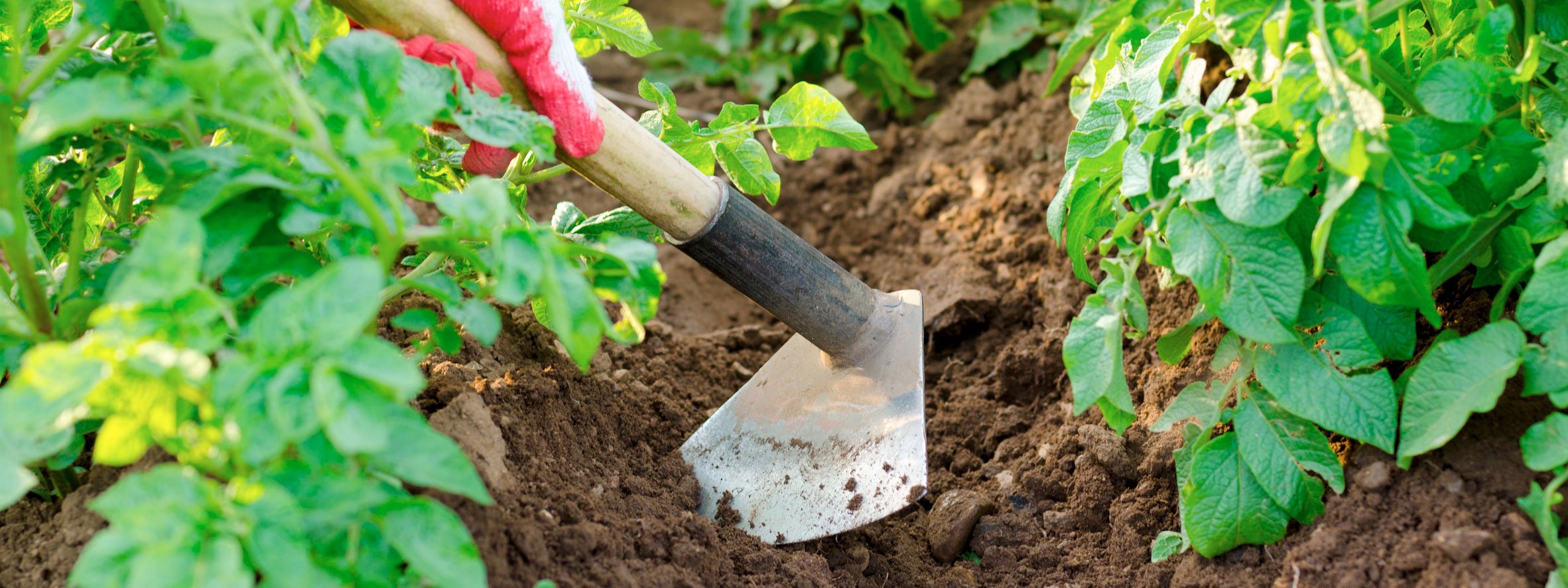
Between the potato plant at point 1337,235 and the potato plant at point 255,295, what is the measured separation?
2.35ft

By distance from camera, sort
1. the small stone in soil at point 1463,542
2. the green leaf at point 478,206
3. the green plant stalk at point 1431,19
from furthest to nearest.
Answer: the green plant stalk at point 1431,19 < the small stone in soil at point 1463,542 < the green leaf at point 478,206

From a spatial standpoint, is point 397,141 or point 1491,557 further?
point 1491,557

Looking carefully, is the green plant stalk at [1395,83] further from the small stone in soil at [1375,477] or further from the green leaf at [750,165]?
the green leaf at [750,165]

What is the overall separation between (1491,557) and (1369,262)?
→ 380mm

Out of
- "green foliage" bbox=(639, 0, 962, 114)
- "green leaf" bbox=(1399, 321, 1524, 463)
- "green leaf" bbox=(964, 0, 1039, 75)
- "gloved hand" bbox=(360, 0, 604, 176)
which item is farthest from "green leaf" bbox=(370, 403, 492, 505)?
"green leaf" bbox=(964, 0, 1039, 75)

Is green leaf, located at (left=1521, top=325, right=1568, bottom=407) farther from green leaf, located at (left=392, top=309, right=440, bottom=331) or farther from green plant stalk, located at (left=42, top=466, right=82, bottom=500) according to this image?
green plant stalk, located at (left=42, top=466, right=82, bottom=500)

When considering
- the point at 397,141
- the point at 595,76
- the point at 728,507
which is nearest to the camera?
the point at 397,141

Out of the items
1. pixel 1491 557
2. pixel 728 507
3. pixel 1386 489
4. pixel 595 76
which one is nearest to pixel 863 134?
pixel 728 507

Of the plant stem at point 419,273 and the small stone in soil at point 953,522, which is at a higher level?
the plant stem at point 419,273

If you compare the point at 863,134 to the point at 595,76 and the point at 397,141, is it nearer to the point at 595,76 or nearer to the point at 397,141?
the point at 397,141

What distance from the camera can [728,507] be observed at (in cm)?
180

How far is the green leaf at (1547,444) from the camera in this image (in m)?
1.25

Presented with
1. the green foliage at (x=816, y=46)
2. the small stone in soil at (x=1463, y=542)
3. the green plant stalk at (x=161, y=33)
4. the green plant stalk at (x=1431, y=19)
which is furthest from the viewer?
the green foliage at (x=816, y=46)

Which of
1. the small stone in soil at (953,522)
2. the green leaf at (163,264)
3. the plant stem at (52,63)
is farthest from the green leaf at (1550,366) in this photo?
the plant stem at (52,63)
